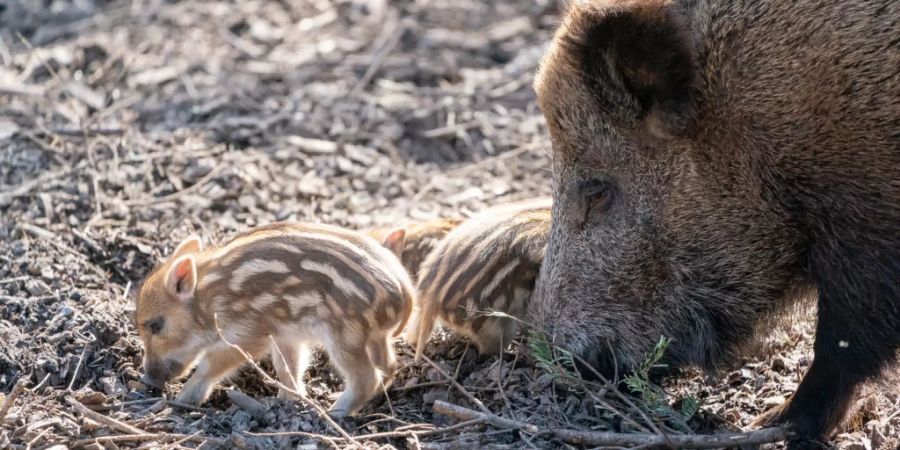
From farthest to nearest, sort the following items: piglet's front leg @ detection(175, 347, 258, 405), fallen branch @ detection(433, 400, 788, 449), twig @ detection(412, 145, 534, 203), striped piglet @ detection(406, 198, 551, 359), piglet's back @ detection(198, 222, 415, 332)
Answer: twig @ detection(412, 145, 534, 203) < striped piglet @ detection(406, 198, 551, 359) < piglet's front leg @ detection(175, 347, 258, 405) < piglet's back @ detection(198, 222, 415, 332) < fallen branch @ detection(433, 400, 788, 449)

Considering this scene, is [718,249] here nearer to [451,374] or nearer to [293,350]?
[451,374]

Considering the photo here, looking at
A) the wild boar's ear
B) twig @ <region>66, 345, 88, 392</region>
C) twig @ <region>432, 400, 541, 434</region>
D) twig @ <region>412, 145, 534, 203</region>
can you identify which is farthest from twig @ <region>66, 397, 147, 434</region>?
twig @ <region>412, 145, 534, 203</region>

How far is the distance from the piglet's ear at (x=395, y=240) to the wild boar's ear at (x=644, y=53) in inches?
60.5

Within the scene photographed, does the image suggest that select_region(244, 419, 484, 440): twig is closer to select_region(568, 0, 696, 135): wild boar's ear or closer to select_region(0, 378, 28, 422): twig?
select_region(0, 378, 28, 422): twig

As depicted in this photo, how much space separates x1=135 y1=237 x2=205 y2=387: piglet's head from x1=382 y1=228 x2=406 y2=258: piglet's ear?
1041 millimetres

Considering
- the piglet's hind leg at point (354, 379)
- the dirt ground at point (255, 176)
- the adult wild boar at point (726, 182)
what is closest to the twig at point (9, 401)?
the dirt ground at point (255, 176)

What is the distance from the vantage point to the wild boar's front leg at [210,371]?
5105 mm

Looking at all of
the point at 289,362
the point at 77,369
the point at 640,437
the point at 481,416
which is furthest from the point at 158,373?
the point at 640,437

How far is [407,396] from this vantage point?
17.2 ft

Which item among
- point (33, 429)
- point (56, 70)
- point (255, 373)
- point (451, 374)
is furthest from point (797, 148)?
point (56, 70)

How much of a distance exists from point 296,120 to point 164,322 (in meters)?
3.14

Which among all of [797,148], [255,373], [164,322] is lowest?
[255,373]

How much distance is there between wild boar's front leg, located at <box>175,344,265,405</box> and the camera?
5105 millimetres

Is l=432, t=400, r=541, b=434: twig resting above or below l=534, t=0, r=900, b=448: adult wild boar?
below
